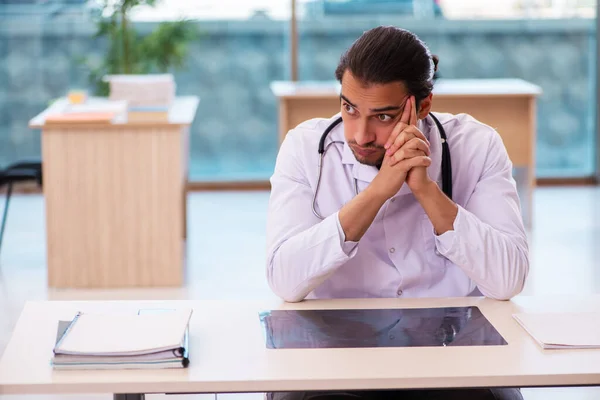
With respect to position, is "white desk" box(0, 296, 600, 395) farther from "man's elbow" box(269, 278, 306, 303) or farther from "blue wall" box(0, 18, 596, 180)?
"blue wall" box(0, 18, 596, 180)

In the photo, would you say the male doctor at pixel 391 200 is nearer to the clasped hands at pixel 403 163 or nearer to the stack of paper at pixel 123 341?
the clasped hands at pixel 403 163

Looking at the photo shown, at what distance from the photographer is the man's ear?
2.04m

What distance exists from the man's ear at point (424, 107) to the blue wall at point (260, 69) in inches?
166

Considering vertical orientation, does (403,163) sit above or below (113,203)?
above

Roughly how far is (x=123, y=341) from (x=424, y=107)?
0.87 meters

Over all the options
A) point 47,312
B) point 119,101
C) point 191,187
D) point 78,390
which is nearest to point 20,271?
point 119,101

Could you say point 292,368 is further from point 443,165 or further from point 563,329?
point 443,165

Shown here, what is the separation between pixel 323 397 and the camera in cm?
180

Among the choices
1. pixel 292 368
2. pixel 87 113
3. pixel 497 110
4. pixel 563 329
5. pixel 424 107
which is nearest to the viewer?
pixel 292 368

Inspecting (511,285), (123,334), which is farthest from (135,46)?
(123,334)

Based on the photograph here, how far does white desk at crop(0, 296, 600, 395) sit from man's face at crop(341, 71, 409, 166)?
18.1 inches

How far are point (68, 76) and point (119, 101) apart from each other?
1.68m

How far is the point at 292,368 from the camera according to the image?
155 cm

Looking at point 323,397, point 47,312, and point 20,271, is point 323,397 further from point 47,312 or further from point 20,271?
point 20,271
